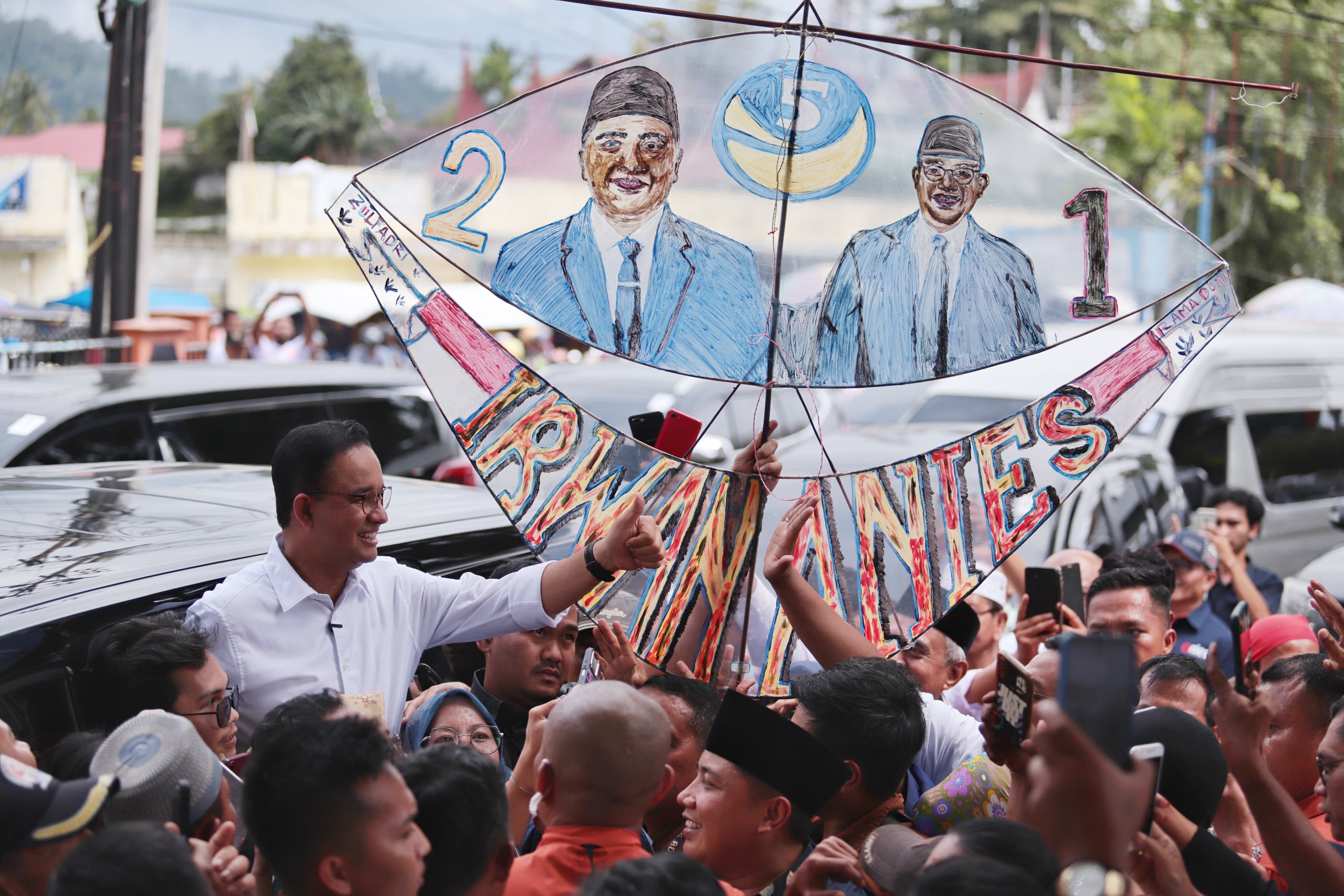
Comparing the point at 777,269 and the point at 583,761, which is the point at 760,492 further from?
the point at 583,761

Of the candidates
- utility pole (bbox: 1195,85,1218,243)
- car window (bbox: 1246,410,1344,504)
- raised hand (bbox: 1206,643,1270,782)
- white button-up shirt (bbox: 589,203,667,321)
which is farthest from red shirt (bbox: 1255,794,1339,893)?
utility pole (bbox: 1195,85,1218,243)

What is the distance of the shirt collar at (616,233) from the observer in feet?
9.51

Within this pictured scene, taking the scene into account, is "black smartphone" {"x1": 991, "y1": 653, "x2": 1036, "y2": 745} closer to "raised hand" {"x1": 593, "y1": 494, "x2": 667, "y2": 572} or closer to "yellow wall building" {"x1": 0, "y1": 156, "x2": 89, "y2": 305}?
"raised hand" {"x1": 593, "y1": 494, "x2": 667, "y2": 572}

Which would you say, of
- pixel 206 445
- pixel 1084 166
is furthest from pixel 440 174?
pixel 206 445

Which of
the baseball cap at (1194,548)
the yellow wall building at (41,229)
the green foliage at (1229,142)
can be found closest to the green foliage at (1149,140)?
the green foliage at (1229,142)

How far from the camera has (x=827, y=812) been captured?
2.66m

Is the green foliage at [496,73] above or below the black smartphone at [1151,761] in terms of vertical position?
above

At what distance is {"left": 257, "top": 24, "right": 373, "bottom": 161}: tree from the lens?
4909 cm

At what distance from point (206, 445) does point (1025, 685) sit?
4877 mm

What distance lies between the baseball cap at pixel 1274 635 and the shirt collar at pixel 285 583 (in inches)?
121

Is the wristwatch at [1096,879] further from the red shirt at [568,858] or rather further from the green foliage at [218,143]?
the green foliage at [218,143]

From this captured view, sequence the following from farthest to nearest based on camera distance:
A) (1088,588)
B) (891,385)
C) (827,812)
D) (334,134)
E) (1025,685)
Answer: (334,134), (1088,588), (891,385), (827,812), (1025,685)

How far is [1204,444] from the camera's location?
8.98m

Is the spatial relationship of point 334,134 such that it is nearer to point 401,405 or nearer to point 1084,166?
point 401,405
